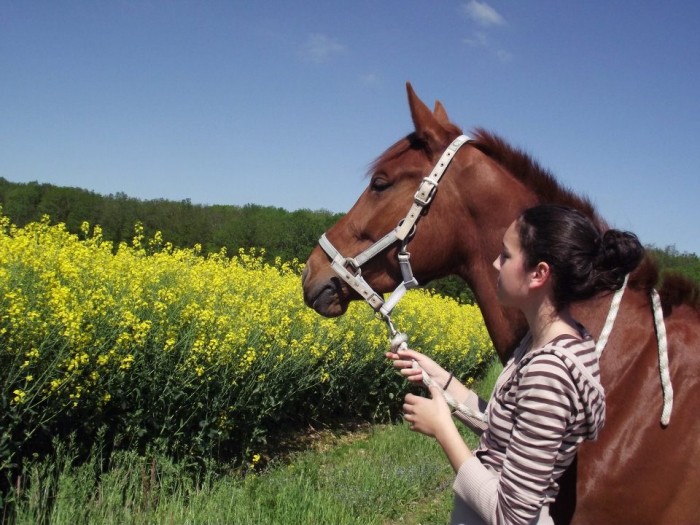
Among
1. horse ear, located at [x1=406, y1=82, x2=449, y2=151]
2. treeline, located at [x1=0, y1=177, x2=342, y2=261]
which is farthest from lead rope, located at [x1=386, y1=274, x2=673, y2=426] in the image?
treeline, located at [x1=0, y1=177, x2=342, y2=261]

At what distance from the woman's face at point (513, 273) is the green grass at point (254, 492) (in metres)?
2.34

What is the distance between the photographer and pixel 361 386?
743 centimetres

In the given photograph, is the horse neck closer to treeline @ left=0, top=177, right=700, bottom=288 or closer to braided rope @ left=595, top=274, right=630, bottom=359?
braided rope @ left=595, top=274, right=630, bottom=359

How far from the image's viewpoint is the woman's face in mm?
1483

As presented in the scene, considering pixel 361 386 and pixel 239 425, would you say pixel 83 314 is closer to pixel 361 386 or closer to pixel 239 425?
pixel 239 425

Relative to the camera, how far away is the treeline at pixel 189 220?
13.6 m

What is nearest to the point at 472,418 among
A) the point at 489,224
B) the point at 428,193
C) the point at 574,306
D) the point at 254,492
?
the point at 574,306

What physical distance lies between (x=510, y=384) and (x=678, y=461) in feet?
2.10

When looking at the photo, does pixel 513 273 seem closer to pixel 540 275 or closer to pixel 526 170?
pixel 540 275

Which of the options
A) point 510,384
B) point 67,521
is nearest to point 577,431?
point 510,384

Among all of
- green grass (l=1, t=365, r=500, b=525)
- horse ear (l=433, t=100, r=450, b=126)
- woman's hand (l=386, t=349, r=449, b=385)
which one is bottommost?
green grass (l=1, t=365, r=500, b=525)

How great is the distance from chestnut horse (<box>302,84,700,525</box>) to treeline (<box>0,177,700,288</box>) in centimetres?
1170

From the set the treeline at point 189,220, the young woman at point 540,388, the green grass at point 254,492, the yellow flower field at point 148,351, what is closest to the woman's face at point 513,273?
the young woman at point 540,388

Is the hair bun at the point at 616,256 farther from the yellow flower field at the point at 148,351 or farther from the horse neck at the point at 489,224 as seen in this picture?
the yellow flower field at the point at 148,351
